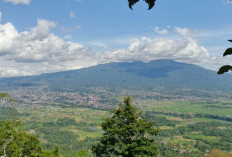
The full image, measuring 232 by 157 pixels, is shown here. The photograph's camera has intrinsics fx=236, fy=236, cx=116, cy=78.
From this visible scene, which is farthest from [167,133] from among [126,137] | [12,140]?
[12,140]

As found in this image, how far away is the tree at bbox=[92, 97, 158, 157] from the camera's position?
16812mm

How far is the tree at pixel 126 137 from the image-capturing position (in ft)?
55.2

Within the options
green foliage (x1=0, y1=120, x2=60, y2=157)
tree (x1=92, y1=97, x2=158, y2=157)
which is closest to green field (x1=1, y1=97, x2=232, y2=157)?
green foliage (x1=0, y1=120, x2=60, y2=157)

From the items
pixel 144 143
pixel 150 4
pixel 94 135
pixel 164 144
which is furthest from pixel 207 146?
pixel 150 4

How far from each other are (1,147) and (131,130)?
8.96 m

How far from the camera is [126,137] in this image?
1733 cm

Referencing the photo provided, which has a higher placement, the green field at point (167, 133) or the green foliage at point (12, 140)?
the green foliage at point (12, 140)

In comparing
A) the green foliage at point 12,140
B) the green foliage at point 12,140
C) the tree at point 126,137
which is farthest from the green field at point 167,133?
the tree at point 126,137

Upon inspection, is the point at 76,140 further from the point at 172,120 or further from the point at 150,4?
the point at 150,4

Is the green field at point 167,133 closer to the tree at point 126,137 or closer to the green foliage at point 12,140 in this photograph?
the green foliage at point 12,140

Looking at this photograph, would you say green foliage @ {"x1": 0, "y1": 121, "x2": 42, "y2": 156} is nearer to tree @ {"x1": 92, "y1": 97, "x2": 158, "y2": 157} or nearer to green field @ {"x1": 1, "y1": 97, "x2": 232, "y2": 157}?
tree @ {"x1": 92, "y1": 97, "x2": 158, "y2": 157}

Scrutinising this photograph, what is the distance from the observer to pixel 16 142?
1622 centimetres

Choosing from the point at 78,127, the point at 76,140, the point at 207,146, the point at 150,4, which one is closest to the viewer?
the point at 150,4

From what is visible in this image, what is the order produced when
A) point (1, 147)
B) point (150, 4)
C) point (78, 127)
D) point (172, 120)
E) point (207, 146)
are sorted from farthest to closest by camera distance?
point (172, 120) → point (78, 127) → point (207, 146) → point (1, 147) → point (150, 4)
